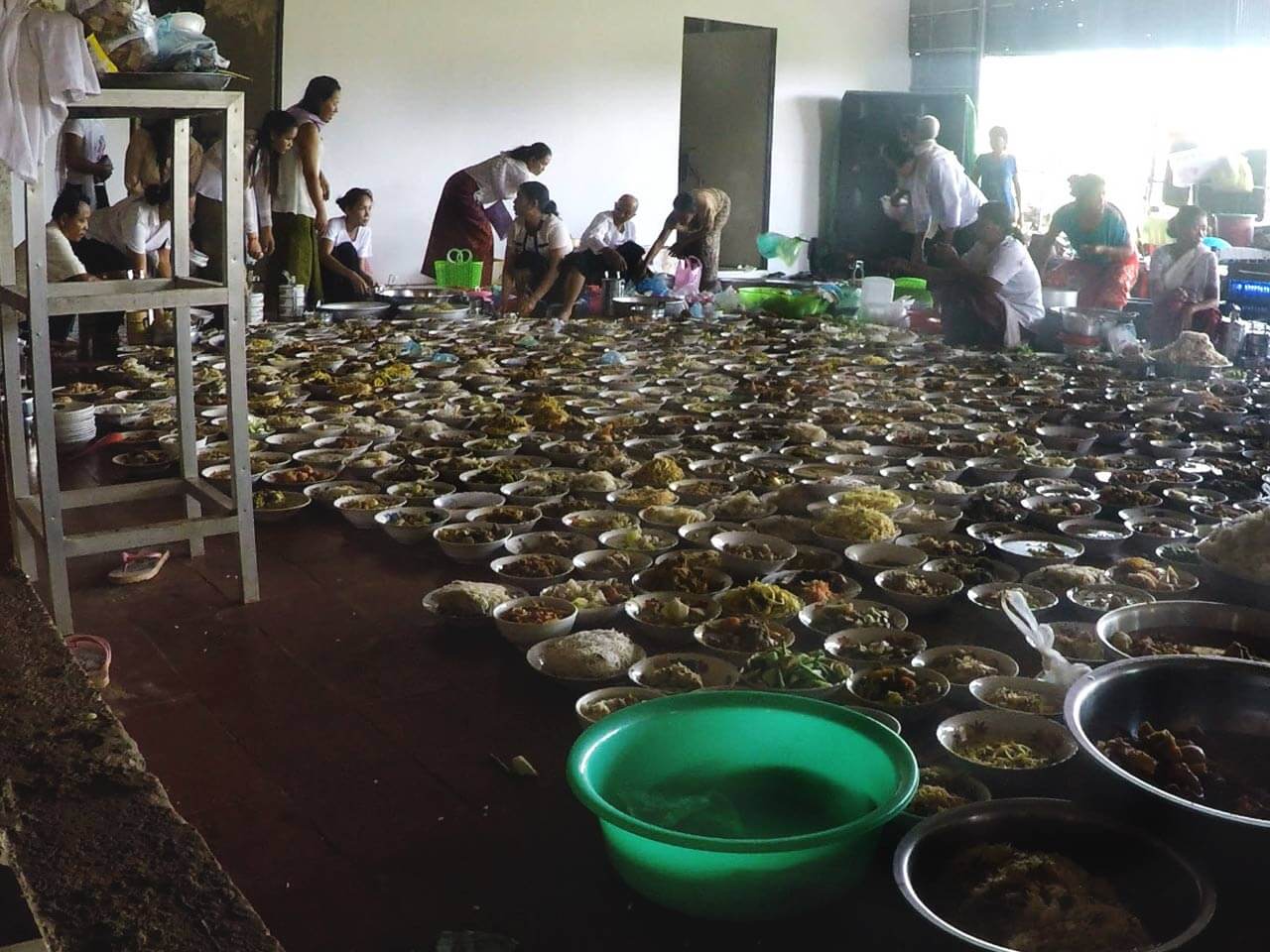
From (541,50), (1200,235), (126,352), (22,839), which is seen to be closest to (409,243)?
(541,50)

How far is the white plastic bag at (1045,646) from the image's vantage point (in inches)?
109

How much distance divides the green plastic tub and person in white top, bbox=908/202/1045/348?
654 cm

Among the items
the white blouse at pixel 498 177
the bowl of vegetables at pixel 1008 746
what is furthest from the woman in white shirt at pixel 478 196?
the bowl of vegetables at pixel 1008 746

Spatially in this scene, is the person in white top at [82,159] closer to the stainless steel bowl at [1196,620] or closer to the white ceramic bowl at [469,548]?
the white ceramic bowl at [469,548]

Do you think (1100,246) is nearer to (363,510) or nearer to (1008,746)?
(363,510)

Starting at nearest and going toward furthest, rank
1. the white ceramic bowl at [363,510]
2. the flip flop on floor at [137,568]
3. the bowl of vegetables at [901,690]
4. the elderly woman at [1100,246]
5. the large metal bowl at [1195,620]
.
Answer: the bowl of vegetables at [901,690] → the large metal bowl at [1195,620] → the flip flop on floor at [137,568] → the white ceramic bowl at [363,510] → the elderly woman at [1100,246]

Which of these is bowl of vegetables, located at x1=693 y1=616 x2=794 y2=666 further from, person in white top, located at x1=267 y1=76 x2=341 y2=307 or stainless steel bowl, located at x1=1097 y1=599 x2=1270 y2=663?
person in white top, located at x1=267 y1=76 x2=341 y2=307

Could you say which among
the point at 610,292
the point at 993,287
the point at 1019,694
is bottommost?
the point at 1019,694

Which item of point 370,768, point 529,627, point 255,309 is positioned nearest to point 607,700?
point 529,627

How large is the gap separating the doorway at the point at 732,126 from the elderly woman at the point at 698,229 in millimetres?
3668

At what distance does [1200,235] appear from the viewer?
817cm

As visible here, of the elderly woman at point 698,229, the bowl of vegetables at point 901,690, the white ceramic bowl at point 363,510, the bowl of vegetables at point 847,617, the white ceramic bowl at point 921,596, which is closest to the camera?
the bowl of vegetables at point 901,690

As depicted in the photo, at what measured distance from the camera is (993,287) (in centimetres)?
829

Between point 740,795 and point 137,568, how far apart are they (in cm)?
211
